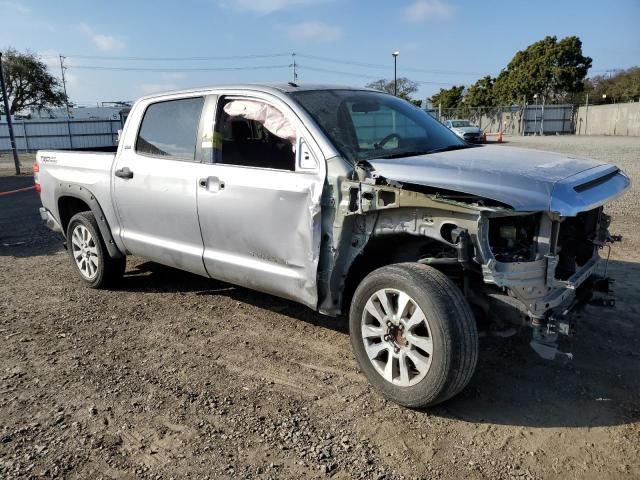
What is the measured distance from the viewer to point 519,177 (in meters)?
2.95

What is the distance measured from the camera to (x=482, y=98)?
56938 millimetres

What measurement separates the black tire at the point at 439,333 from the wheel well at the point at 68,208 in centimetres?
397

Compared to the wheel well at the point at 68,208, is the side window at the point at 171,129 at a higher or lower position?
higher

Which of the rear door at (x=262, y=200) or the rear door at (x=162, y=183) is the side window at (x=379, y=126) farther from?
the rear door at (x=162, y=183)

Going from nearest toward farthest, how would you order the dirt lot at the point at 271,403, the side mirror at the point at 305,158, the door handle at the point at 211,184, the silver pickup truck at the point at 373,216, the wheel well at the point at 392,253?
the dirt lot at the point at 271,403 → the silver pickup truck at the point at 373,216 → the wheel well at the point at 392,253 → the side mirror at the point at 305,158 → the door handle at the point at 211,184

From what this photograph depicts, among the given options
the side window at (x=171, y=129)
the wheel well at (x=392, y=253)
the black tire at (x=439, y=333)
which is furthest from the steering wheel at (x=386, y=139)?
the side window at (x=171, y=129)

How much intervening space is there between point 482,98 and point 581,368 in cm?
5770

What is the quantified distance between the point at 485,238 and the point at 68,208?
471 cm

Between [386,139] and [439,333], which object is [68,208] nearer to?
[386,139]

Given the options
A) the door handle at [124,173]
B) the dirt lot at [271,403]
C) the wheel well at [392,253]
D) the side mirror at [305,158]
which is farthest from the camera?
the door handle at [124,173]

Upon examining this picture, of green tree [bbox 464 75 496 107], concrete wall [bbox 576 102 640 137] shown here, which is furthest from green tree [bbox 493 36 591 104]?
concrete wall [bbox 576 102 640 137]

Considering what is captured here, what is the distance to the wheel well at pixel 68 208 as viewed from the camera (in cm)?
579

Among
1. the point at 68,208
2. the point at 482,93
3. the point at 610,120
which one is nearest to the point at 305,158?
the point at 68,208

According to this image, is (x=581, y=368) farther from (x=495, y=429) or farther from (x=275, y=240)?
(x=275, y=240)
